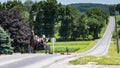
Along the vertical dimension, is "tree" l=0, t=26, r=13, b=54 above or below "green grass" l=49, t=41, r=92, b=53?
above

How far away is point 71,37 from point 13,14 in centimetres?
8477

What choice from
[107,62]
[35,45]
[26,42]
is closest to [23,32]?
[26,42]

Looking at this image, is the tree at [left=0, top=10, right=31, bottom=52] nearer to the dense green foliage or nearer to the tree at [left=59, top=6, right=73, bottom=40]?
the dense green foliage

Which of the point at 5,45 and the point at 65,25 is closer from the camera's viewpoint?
the point at 5,45

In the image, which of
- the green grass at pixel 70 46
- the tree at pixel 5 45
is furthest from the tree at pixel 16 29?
the green grass at pixel 70 46

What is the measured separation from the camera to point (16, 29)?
229ft

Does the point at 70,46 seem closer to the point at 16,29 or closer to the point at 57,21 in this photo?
the point at 16,29

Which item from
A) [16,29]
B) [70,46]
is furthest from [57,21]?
Answer: [16,29]

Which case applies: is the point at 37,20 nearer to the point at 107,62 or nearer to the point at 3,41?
the point at 3,41

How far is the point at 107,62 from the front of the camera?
2447cm

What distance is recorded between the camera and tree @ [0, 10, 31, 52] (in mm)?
68688

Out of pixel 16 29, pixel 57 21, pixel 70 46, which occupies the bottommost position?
pixel 70 46

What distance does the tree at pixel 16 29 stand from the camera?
68.7 metres

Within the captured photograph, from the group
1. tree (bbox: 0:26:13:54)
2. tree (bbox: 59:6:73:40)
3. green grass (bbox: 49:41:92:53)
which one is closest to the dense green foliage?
tree (bbox: 59:6:73:40)
